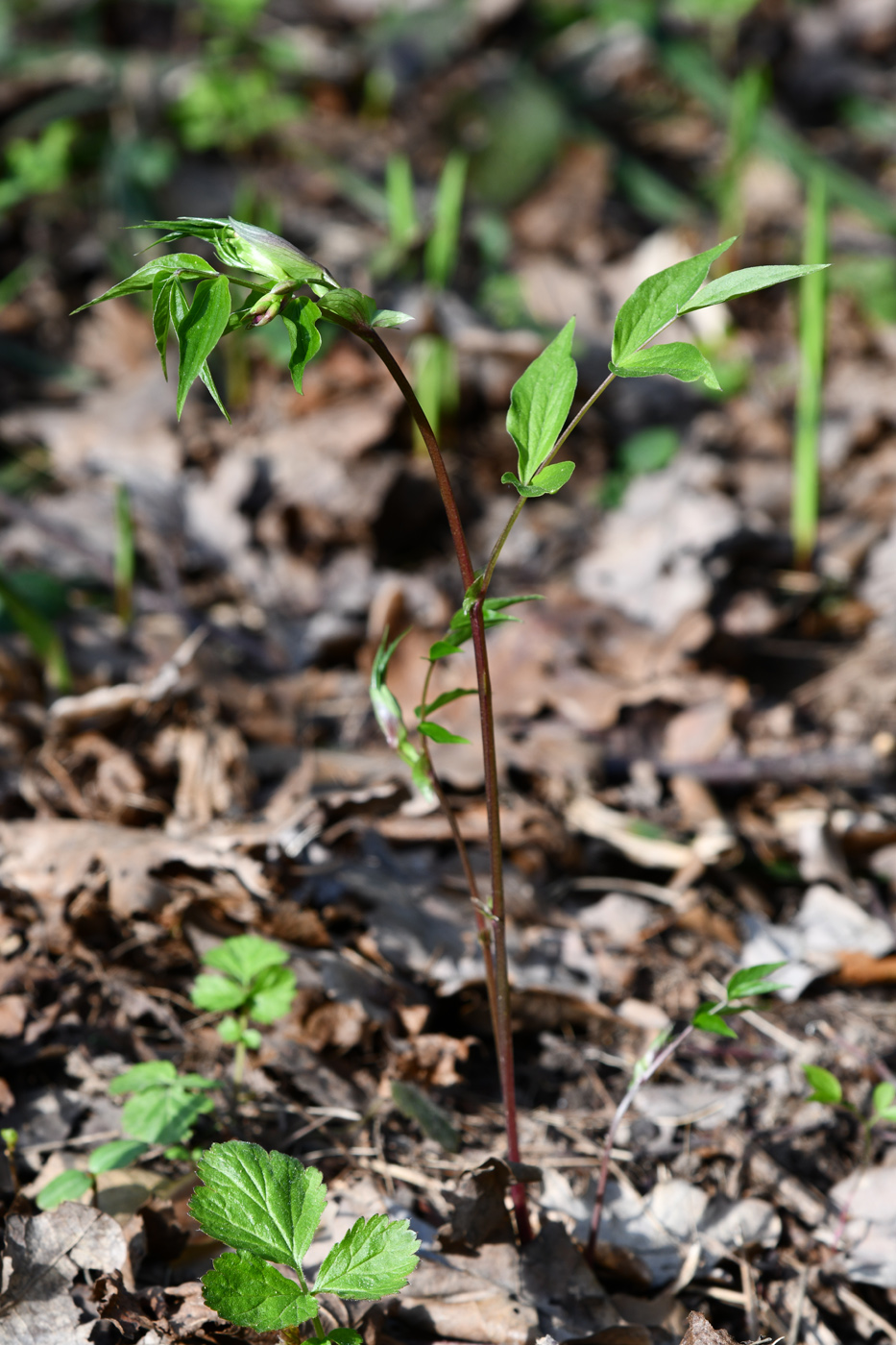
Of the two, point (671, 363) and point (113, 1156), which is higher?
point (671, 363)

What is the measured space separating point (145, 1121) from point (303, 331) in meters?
1.00

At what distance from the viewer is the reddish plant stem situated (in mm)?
886

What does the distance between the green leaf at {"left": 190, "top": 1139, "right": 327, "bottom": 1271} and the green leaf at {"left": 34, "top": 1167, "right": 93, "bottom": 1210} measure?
0.29m

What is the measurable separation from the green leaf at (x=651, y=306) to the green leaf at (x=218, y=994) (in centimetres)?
97

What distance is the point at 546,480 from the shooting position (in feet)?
2.94

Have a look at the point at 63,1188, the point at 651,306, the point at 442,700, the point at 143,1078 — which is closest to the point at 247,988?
the point at 143,1078

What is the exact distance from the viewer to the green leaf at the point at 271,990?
4.38ft

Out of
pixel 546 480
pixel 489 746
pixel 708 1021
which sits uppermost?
pixel 546 480

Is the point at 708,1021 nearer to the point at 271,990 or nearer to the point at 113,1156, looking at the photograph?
the point at 271,990

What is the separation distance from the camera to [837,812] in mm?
2066

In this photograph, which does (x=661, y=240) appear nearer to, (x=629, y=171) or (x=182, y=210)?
(x=629, y=171)

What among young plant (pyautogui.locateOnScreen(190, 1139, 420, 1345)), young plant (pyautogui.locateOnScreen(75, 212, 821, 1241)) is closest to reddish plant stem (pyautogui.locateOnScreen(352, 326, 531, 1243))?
young plant (pyautogui.locateOnScreen(75, 212, 821, 1241))

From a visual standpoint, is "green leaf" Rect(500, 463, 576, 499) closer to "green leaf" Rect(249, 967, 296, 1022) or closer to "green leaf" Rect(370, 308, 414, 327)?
"green leaf" Rect(370, 308, 414, 327)

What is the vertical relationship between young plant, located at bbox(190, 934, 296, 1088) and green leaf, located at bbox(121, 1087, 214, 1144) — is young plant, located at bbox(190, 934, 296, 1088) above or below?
above
